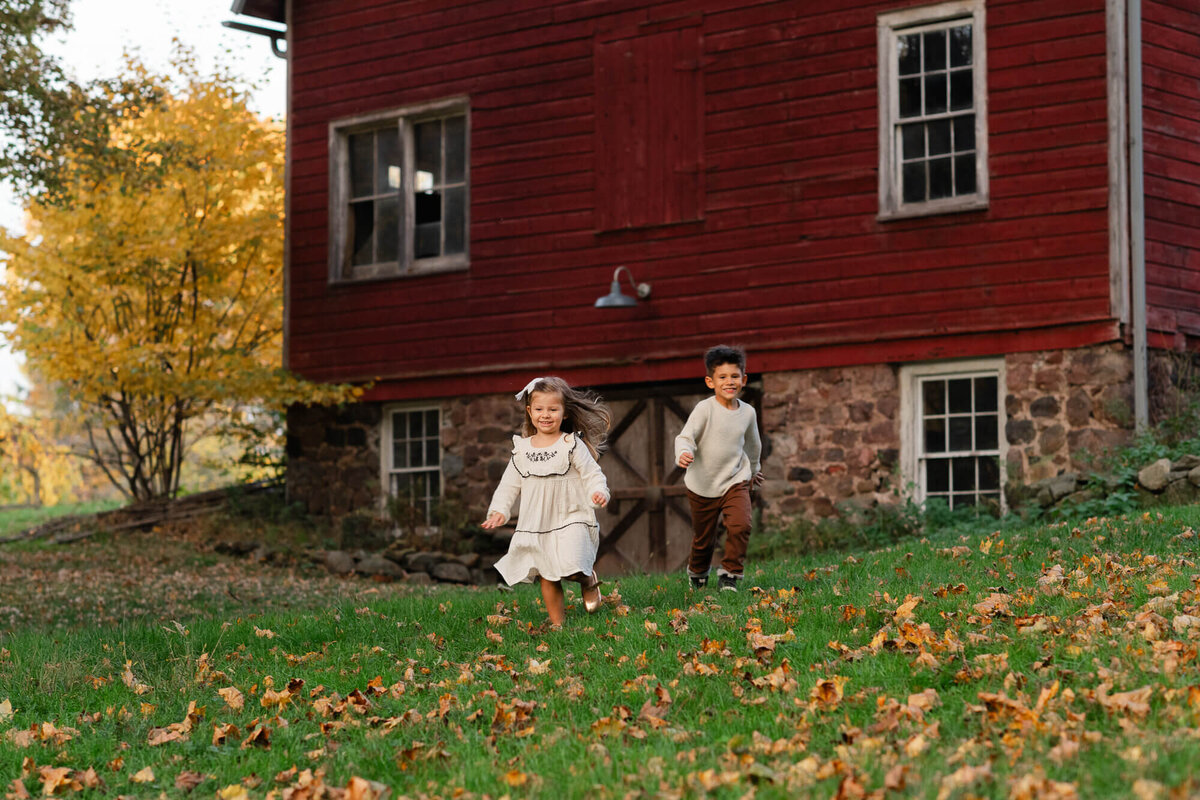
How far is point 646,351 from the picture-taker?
1402 cm

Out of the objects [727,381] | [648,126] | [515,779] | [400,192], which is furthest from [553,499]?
[400,192]

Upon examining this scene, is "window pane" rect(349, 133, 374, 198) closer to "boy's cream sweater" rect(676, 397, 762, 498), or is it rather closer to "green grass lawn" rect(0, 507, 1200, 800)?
"green grass lawn" rect(0, 507, 1200, 800)

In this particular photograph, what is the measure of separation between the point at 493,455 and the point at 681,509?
7.49 ft

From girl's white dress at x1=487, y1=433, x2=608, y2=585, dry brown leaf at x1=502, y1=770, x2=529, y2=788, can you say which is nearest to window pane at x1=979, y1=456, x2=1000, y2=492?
girl's white dress at x1=487, y1=433, x2=608, y2=585

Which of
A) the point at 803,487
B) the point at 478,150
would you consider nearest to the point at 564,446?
the point at 803,487

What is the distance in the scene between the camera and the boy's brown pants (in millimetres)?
8297

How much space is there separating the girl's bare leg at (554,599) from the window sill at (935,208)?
638cm

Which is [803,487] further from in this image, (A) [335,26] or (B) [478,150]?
(A) [335,26]

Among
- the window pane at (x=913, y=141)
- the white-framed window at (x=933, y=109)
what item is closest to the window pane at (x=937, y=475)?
the white-framed window at (x=933, y=109)

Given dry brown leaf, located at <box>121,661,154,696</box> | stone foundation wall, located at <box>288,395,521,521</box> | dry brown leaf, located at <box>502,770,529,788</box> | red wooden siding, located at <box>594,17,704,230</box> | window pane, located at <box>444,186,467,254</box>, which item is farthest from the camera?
window pane, located at <box>444,186,467,254</box>

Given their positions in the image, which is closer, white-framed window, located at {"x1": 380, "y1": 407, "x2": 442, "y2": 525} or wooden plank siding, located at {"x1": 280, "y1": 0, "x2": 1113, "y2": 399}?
wooden plank siding, located at {"x1": 280, "y1": 0, "x2": 1113, "y2": 399}

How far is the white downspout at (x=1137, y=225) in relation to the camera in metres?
11.7

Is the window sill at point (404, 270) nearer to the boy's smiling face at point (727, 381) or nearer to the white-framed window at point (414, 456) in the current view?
the white-framed window at point (414, 456)

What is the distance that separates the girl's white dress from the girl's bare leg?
2.0 inches
